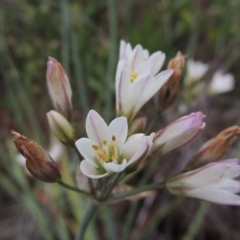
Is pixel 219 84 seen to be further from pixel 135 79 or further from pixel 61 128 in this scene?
pixel 61 128

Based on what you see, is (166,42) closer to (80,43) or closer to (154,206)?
(80,43)

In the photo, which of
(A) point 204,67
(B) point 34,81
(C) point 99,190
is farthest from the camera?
(B) point 34,81

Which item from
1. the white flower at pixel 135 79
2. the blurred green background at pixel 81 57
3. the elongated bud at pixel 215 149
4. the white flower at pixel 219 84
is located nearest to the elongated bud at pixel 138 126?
the white flower at pixel 135 79

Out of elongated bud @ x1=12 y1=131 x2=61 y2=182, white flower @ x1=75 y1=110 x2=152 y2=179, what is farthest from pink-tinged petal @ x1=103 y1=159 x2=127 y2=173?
elongated bud @ x1=12 y1=131 x2=61 y2=182

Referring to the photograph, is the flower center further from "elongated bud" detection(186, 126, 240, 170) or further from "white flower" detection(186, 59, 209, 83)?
"white flower" detection(186, 59, 209, 83)

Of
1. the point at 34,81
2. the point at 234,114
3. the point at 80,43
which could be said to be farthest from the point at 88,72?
the point at 234,114

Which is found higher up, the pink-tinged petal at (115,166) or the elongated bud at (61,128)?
the elongated bud at (61,128)

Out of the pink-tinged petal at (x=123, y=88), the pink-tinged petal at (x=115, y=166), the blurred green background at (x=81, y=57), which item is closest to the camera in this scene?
the pink-tinged petal at (x=115, y=166)

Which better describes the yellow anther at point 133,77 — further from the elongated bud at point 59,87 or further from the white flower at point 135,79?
the elongated bud at point 59,87
